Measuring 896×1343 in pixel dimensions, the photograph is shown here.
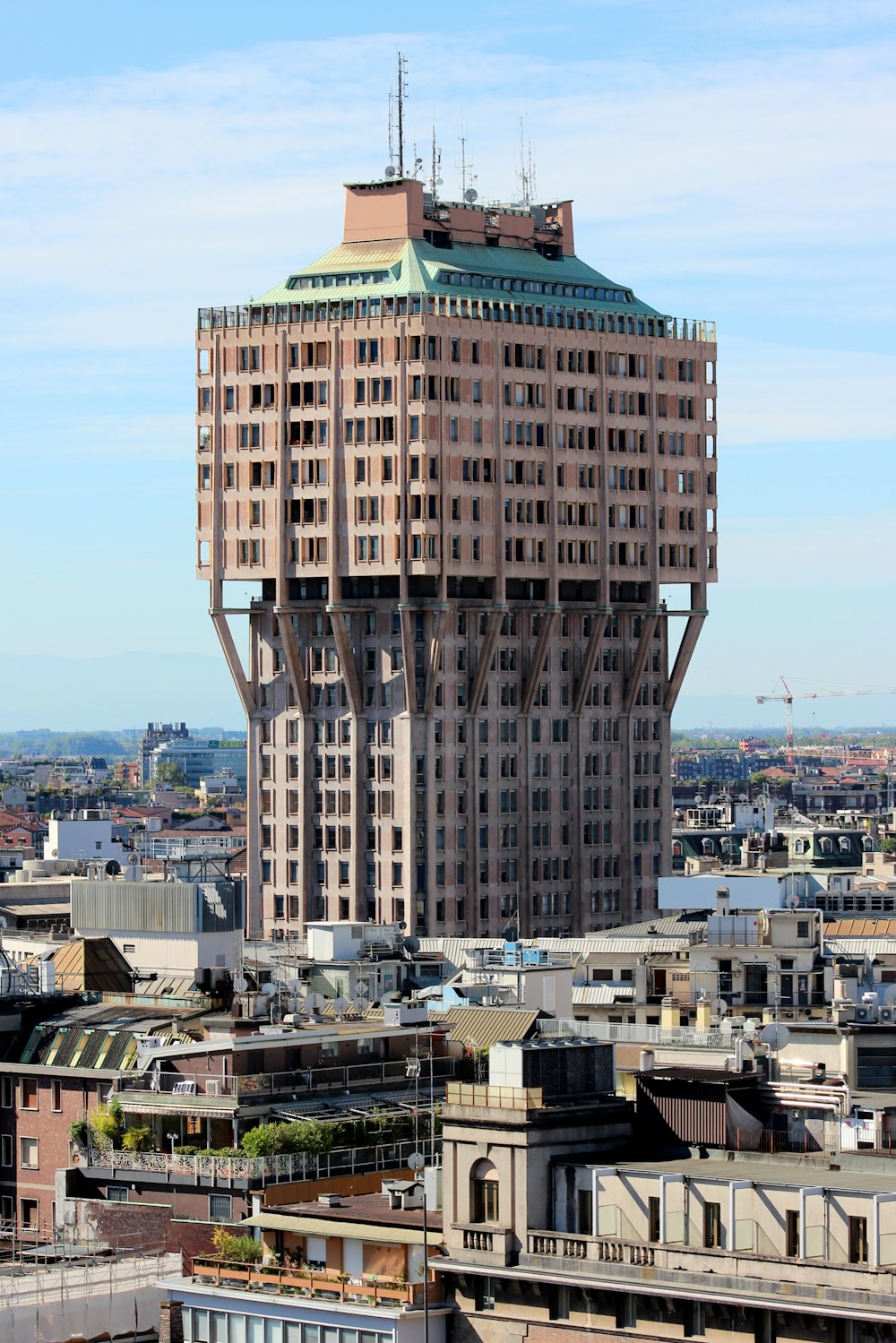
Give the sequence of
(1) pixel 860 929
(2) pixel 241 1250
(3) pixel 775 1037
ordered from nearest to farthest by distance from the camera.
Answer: (2) pixel 241 1250, (3) pixel 775 1037, (1) pixel 860 929

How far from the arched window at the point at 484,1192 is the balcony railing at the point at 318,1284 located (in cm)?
200

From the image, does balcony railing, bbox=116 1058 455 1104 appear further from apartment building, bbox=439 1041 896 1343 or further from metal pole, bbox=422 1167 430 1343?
metal pole, bbox=422 1167 430 1343

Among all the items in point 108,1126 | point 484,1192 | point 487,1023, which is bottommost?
point 108,1126

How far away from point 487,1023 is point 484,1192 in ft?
148

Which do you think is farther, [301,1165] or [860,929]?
[860,929]

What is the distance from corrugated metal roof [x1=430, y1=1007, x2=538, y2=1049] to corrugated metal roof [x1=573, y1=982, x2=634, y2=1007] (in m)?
29.0

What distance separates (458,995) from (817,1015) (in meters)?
16.2

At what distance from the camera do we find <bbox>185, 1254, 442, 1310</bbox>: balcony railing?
303ft

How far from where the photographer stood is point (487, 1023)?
451 ft

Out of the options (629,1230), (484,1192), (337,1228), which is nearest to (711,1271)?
(629,1230)

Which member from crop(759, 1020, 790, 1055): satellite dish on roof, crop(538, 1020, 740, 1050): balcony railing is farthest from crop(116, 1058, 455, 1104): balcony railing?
crop(759, 1020, 790, 1055): satellite dish on roof

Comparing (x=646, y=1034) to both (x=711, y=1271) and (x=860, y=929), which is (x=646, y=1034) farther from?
(x=860, y=929)

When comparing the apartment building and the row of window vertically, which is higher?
the apartment building

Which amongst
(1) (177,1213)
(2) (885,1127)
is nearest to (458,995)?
(1) (177,1213)
